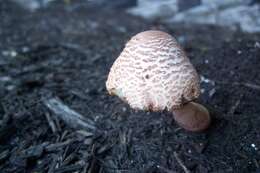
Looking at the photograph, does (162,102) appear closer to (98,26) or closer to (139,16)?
(98,26)

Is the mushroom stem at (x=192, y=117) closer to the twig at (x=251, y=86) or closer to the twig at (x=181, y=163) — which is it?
the twig at (x=181, y=163)

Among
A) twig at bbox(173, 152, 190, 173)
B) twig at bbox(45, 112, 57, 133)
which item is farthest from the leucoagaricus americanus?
twig at bbox(45, 112, 57, 133)

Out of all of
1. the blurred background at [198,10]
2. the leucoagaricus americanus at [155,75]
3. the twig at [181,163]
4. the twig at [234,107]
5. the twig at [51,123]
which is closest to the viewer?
the leucoagaricus americanus at [155,75]

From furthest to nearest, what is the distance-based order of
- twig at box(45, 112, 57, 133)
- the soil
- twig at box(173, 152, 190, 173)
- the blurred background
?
the blurred background → twig at box(45, 112, 57, 133) → the soil → twig at box(173, 152, 190, 173)

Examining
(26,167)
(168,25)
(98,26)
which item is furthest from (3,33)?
(26,167)

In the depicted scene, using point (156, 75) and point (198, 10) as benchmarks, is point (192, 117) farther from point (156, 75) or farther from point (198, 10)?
point (198, 10)

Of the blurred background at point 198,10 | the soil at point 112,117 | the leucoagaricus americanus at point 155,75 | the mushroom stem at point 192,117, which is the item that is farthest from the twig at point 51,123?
the blurred background at point 198,10

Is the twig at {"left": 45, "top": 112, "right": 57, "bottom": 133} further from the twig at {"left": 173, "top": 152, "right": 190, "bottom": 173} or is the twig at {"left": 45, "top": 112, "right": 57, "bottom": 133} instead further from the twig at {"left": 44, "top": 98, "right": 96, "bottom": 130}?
the twig at {"left": 173, "top": 152, "right": 190, "bottom": 173}
